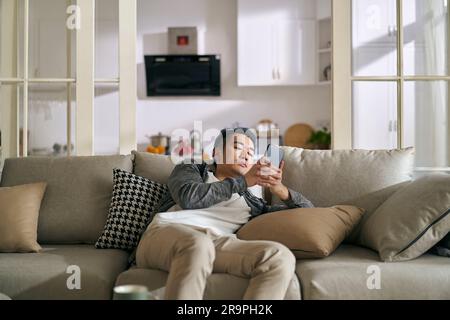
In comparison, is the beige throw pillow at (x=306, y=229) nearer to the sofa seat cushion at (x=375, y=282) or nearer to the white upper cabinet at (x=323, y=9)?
the sofa seat cushion at (x=375, y=282)

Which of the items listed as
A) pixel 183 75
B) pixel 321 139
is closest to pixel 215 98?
pixel 183 75

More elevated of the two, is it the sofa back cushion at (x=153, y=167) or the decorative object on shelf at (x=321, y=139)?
the decorative object on shelf at (x=321, y=139)

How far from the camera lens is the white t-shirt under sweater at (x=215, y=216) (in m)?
2.30

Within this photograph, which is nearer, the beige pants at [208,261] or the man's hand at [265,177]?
the beige pants at [208,261]

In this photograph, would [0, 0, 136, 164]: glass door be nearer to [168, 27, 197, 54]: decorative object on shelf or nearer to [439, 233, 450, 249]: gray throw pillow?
[168, 27, 197, 54]: decorative object on shelf

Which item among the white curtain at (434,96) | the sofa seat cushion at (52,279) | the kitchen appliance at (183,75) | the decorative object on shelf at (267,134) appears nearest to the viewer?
the sofa seat cushion at (52,279)

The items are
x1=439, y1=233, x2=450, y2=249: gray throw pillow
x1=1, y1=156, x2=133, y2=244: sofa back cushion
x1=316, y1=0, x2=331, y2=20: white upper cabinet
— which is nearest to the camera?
x1=439, y1=233, x2=450, y2=249: gray throw pillow

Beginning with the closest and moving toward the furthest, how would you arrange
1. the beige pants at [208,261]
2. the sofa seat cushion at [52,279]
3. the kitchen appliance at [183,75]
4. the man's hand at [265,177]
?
1. the beige pants at [208,261]
2. the sofa seat cushion at [52,279]
3. the man's hand at [265,177]
4. the kitchen appliance at [183,75]

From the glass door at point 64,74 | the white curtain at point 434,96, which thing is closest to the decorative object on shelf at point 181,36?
the glass door at point 64,74

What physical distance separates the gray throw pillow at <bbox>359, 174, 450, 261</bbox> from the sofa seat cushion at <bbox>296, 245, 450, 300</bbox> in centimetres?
10

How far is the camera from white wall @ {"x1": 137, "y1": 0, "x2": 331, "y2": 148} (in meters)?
6.32

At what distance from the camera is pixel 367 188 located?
8.52ft

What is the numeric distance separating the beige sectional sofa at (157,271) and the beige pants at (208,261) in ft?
0.18

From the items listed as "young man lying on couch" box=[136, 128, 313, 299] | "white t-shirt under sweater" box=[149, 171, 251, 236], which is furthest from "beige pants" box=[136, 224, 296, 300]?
"white t-shirt under sweater" box=[149, 171, 251, 236]
